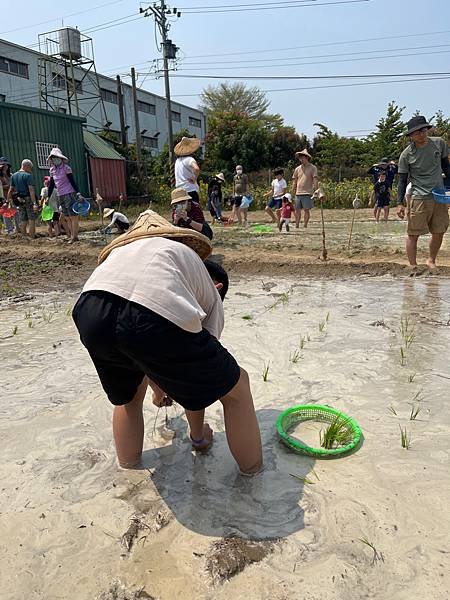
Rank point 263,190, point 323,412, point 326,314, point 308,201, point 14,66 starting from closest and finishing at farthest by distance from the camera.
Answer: point 323,412 < point 326,314 < point 308,201 < point 263,190 < point 14,66

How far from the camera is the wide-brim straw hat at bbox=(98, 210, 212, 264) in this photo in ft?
6.84

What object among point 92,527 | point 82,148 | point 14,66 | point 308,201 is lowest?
point 92,527

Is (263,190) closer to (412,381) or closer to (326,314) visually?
(326,314)

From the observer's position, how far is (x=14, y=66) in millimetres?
27734

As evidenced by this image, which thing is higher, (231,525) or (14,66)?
(14,66)

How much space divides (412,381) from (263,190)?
2001cm

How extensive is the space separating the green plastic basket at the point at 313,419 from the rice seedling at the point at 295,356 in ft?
2.65

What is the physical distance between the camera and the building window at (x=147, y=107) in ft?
127

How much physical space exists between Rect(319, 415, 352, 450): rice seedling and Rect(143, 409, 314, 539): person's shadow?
0.48ft

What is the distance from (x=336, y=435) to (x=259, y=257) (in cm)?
564

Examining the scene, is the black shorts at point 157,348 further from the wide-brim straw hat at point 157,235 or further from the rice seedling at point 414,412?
the rice seedling at point 414,412

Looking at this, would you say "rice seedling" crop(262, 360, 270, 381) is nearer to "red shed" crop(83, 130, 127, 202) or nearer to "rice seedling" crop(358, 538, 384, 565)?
"rice seedling" crop(358, 538, 384, 565)

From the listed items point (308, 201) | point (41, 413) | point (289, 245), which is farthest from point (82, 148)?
point (41, 413)

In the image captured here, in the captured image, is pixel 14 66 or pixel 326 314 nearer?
pixel 326 314
